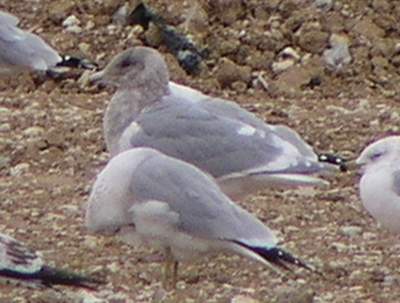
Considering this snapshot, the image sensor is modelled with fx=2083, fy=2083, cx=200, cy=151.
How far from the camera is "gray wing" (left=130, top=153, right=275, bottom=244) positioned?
7906 mm

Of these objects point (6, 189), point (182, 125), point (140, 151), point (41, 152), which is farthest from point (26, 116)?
point (140, 151)

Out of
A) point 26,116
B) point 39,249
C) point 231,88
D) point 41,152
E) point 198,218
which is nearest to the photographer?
point 198,218

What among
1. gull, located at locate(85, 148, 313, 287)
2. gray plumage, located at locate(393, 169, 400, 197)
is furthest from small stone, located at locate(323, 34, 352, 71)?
gull, located at locate(85, 148, 313, 287)

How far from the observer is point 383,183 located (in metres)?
8.67

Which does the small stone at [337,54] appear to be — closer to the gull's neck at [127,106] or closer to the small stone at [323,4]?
the small stone at [323,4]

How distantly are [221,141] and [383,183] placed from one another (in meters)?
0.78

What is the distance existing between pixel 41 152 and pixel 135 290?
2.36 meters

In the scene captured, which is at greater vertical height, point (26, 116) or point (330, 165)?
point (330, 165)

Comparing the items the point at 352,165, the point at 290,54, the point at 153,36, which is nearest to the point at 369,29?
the point at 290,54

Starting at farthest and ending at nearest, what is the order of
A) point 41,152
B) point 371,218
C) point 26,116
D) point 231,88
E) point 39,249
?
point 231,88 → point 26,116 → point 41,152 → point 371,218 → point 39,249

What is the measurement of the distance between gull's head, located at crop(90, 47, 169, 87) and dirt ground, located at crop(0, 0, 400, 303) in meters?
0.59

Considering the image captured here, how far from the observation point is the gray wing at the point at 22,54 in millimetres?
11016

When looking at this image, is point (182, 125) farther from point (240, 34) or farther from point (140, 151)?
point (240, 34)

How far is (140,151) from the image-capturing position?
827 cm
